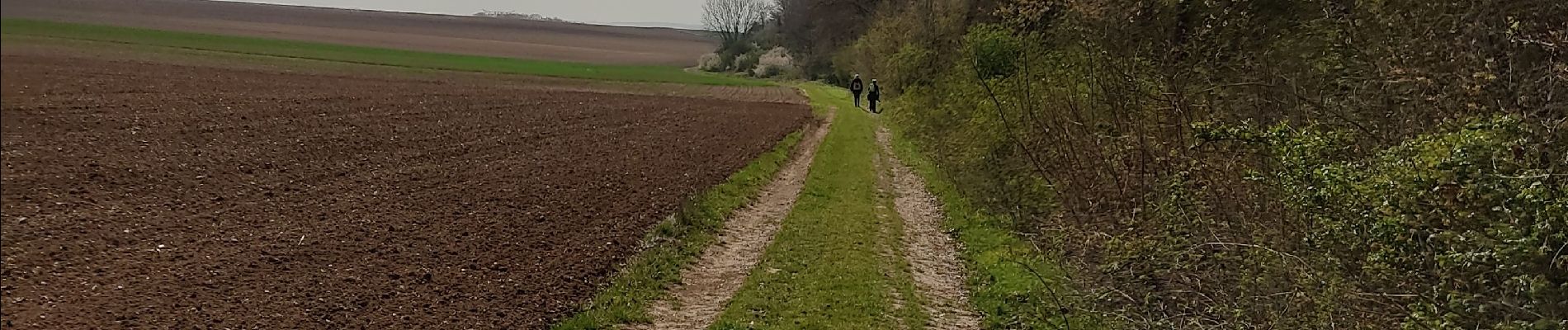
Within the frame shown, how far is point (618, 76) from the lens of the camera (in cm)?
1214

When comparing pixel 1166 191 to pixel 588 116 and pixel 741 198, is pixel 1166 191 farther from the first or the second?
pixel 588 116

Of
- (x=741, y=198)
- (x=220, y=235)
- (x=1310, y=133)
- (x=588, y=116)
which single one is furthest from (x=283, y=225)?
(x=588, y=116)

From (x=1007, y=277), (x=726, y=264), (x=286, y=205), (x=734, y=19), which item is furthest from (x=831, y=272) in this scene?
(x=734, y=19)

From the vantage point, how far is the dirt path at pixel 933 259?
8.50m

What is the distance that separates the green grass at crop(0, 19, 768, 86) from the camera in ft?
8.99

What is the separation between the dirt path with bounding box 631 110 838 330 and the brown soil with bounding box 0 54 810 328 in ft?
2.86

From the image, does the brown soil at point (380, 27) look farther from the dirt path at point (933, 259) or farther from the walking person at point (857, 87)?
the walking person at point (857, 87)

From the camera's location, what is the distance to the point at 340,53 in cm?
779

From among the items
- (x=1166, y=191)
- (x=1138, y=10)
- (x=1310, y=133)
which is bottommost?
(x=1166, y=191)

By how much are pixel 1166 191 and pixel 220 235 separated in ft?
29.1

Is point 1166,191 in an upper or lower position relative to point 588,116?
upper

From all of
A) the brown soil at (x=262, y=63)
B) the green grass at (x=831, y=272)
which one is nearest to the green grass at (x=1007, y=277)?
the green grass at (x=831, y=272)

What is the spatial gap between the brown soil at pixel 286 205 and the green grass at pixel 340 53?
143mm

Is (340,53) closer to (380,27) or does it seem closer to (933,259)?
(380,27)
